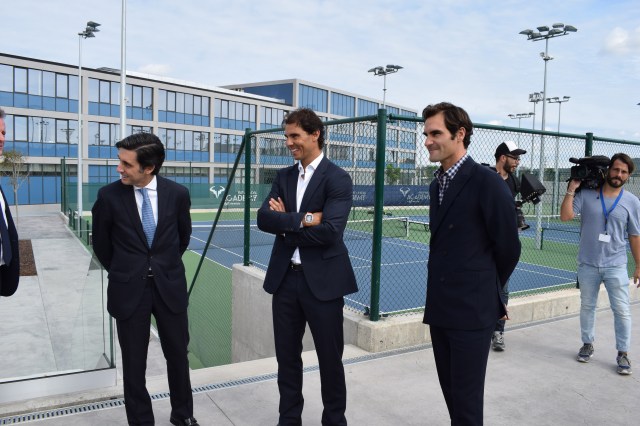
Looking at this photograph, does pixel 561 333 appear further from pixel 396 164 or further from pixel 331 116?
pixel 331 116

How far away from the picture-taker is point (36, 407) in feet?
11.8

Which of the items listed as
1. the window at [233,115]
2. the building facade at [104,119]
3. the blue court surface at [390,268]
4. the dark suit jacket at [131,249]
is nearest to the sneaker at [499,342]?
the blue court surface at [390,268]

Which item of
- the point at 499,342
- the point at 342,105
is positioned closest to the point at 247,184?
the point at 499,342

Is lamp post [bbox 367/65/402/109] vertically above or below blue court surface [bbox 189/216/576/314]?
above

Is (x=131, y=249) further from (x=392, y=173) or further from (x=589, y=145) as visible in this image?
(x=589, y=145)

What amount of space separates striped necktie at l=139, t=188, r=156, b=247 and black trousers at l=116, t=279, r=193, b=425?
28 cm

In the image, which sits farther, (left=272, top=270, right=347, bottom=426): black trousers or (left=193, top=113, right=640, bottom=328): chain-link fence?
(left=193, top=113, right=640, bottom=328): chain-link fence

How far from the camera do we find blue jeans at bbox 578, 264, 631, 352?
462 centimetres

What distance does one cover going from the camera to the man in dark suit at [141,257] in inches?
122

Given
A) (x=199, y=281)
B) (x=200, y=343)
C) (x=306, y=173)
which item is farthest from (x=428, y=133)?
(x=199, y=281)

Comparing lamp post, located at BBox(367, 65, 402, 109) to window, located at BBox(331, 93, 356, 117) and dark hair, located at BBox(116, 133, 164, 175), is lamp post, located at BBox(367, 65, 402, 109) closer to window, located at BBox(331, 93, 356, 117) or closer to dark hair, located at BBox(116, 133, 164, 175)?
window, located at BBox(331, 93, 356, 117)

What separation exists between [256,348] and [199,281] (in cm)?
Result: 672

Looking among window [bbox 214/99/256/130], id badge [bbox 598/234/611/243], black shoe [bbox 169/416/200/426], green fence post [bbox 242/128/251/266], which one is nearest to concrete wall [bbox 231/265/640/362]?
green fence post [bbox 242/128/251/266]

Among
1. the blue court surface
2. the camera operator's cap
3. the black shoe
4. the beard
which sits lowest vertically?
the blue court surface
